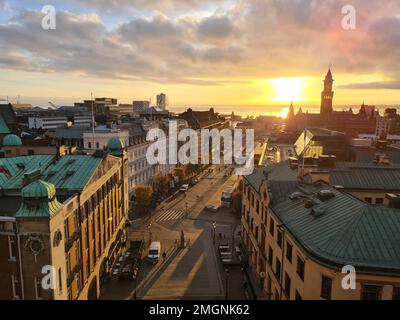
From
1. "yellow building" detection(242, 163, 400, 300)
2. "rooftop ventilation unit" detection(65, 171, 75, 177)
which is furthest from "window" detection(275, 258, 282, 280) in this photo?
"rooftop ventilation unit" detection(65, 171, 75, 177)

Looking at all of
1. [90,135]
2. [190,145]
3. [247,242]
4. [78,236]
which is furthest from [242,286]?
[190,145]

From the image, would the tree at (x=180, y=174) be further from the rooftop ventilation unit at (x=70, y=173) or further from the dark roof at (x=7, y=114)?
the rooftop ventilation unit at (x=70, y=173)

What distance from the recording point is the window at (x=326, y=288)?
26969 millimetres

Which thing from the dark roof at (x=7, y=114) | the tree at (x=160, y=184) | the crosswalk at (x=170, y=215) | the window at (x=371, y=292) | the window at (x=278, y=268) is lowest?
the crosswalk at (x=170, y=215)

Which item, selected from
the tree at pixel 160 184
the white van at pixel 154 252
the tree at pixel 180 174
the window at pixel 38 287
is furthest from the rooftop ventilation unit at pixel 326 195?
the tree at pixel 180 174

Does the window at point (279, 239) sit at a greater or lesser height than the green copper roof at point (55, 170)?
lesser

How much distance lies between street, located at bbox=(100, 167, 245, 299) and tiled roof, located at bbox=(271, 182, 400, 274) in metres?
18.7

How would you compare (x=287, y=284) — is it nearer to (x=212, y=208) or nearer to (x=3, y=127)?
(x=212, y=208)

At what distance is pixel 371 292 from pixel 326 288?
3187 mm

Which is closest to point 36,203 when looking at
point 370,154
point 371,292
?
point 371,292

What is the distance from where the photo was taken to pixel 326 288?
27.3 meters

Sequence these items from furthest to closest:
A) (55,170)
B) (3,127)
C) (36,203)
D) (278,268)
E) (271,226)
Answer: (3,127) → (55,170) → (271,226) → (278,268) → (36,203)

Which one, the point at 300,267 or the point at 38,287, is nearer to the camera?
the point at 38,287

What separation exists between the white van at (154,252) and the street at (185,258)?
868 mm
